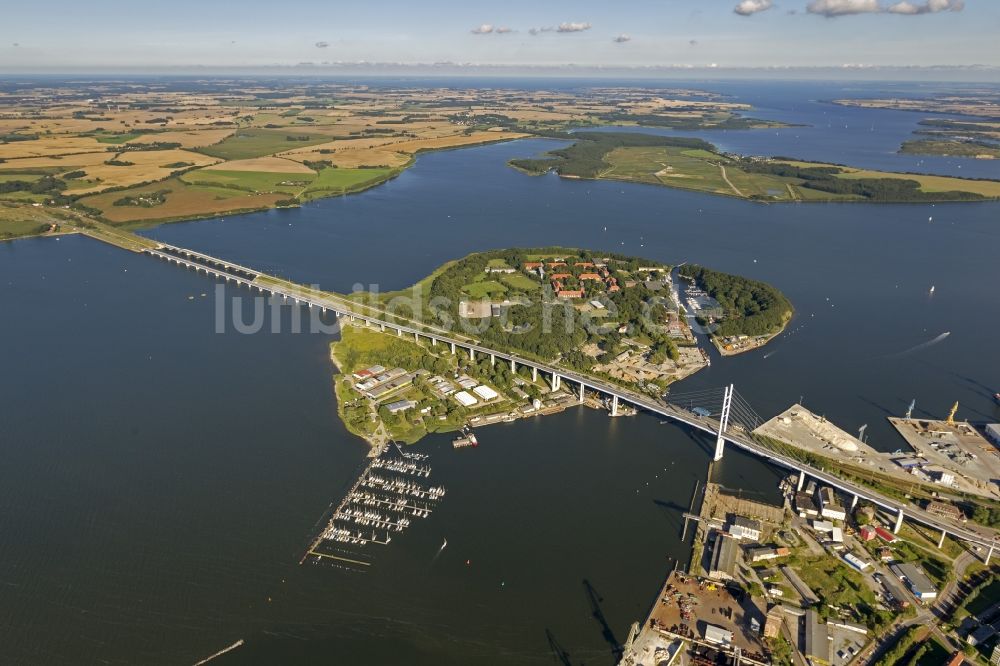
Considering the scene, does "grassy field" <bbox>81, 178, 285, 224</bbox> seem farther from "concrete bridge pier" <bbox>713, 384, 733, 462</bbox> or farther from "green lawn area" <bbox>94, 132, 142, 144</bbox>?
"concrete bridge pier" <bbox>713, 384, 733, 462</bbox>

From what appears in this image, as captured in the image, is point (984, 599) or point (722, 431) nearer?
point (984, 599)

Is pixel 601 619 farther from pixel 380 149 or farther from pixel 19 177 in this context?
pixel 380 149

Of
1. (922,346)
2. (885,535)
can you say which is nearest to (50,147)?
(922,346)

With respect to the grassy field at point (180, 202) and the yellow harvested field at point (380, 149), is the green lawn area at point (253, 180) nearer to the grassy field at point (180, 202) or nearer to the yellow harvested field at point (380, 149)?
the grassy field at point (180, 202)

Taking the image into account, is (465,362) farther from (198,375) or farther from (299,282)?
(299,282)

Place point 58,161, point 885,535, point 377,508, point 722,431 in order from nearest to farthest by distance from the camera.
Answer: point 885,535 → point 377,508 → point 722,431 → point 58,161

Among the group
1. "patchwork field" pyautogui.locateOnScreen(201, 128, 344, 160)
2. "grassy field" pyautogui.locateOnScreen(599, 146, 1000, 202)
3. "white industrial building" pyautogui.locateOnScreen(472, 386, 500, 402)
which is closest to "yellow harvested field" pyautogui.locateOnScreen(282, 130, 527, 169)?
"patchwork field" pyautogui.locateOnScreen(201, 128, 344, 160)

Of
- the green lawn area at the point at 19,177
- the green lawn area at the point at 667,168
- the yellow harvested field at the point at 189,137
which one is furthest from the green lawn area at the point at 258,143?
the green lawn area at the point at 667,168
